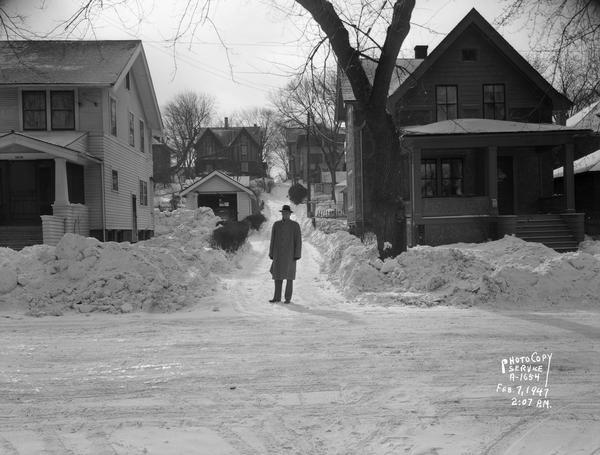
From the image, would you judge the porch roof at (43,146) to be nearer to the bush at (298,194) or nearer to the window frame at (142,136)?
the window frame at (142,136)

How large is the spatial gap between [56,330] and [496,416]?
603 cm

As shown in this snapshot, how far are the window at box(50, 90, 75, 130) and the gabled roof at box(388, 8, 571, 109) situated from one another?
12.2 meters

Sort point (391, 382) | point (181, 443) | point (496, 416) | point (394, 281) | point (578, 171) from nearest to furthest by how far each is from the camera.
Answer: point (181, 443), point (496, 416), point (391, 382), point (394, 281), point (578, 171)

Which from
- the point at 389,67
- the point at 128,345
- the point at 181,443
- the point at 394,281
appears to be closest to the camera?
the point at 181,443

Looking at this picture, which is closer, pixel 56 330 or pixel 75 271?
pixel 56 330

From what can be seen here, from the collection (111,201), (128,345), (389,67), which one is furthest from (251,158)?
(128,345)

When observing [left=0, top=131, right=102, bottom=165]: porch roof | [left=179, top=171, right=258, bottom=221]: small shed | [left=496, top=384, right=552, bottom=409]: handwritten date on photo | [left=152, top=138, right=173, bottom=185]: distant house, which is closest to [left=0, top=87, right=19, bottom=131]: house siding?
[left=0, top=131, right=102, bottom=165]: porch roof

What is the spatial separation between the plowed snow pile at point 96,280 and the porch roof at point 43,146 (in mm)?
8648

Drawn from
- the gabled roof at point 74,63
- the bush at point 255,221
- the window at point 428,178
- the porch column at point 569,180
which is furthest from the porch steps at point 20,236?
the porch column at point 569,180

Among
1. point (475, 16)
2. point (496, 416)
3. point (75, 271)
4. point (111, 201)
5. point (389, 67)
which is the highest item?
point (475, 16)

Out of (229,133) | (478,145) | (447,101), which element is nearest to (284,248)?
(478,145)

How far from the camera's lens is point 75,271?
1010 centimetres

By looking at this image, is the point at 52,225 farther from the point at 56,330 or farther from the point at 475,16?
the point at 475,16

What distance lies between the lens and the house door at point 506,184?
23156mm
